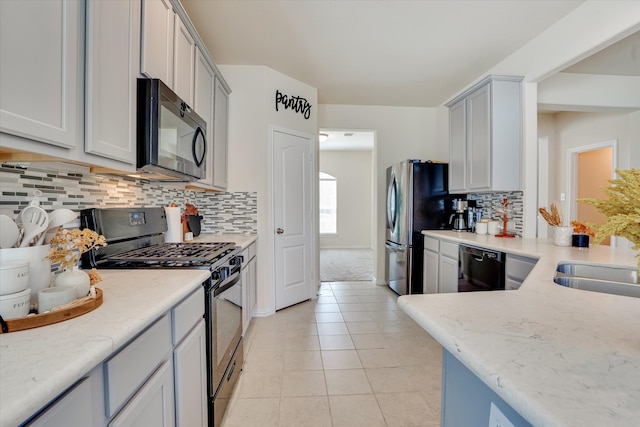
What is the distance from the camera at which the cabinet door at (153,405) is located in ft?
2.66

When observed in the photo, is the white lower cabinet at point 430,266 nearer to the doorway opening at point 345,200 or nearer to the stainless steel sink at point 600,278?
the stainless steel sink at point 600,278

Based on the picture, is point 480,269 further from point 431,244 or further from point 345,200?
point 345,200

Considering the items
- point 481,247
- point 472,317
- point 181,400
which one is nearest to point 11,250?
A: point 181,400

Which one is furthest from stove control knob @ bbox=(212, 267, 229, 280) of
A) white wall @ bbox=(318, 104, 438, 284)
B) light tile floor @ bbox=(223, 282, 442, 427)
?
white wall @ bbox=(318, 104, 438, 284)

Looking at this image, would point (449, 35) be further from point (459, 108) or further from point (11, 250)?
point (11, 250)

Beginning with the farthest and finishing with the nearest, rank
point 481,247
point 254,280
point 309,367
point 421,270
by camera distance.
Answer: point 421,270 → point 254,280 → point 481,247 → point 309,367

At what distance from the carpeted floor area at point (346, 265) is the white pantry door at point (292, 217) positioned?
51.7 inches

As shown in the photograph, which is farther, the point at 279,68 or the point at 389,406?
the point at 279,68

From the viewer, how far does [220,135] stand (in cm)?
291

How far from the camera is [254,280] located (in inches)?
119

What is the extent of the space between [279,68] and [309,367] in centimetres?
295

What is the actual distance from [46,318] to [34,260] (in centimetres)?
18

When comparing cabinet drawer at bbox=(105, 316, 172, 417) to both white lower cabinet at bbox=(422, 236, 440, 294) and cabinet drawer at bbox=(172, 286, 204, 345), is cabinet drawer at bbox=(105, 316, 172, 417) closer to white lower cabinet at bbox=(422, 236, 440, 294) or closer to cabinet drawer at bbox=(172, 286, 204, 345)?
cabinet drawer at bbox=(172, 286, 204, 345)

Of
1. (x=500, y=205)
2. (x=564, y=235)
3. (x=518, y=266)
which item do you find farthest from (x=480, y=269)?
(x=500, y=205)
